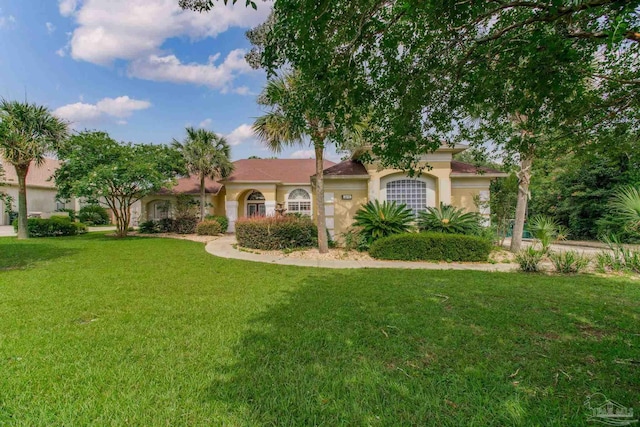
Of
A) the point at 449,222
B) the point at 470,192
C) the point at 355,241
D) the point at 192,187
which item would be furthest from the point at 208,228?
the point at 470,192

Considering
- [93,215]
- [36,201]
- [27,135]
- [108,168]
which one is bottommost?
[93,215]

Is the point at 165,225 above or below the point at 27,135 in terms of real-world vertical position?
below

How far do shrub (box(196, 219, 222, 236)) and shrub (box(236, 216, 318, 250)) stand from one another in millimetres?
6517

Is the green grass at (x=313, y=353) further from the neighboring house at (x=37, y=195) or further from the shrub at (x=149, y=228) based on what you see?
the neighboring house at (x=37, y=195)

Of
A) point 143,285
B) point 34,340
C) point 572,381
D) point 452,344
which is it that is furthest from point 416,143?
point 143,285

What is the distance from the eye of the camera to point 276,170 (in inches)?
942

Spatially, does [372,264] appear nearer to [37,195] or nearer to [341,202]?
[341,202]

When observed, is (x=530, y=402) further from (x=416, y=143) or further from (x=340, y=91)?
(x=340, y=91)

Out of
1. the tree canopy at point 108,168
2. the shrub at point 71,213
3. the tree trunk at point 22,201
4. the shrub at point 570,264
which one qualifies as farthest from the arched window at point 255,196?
the shrub at point 71,213

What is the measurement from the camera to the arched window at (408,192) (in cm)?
1499

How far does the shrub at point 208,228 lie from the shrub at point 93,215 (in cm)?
1989

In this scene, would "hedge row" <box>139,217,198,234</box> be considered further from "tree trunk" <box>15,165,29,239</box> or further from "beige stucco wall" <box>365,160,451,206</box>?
"beige stucco wall" <box>365,160,451,206</box>

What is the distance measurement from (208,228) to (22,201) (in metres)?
10.8

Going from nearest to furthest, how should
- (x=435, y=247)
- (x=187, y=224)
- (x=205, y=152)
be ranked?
(x=435, y=247) < (x=205, y=152) < (x=187, y=224)
